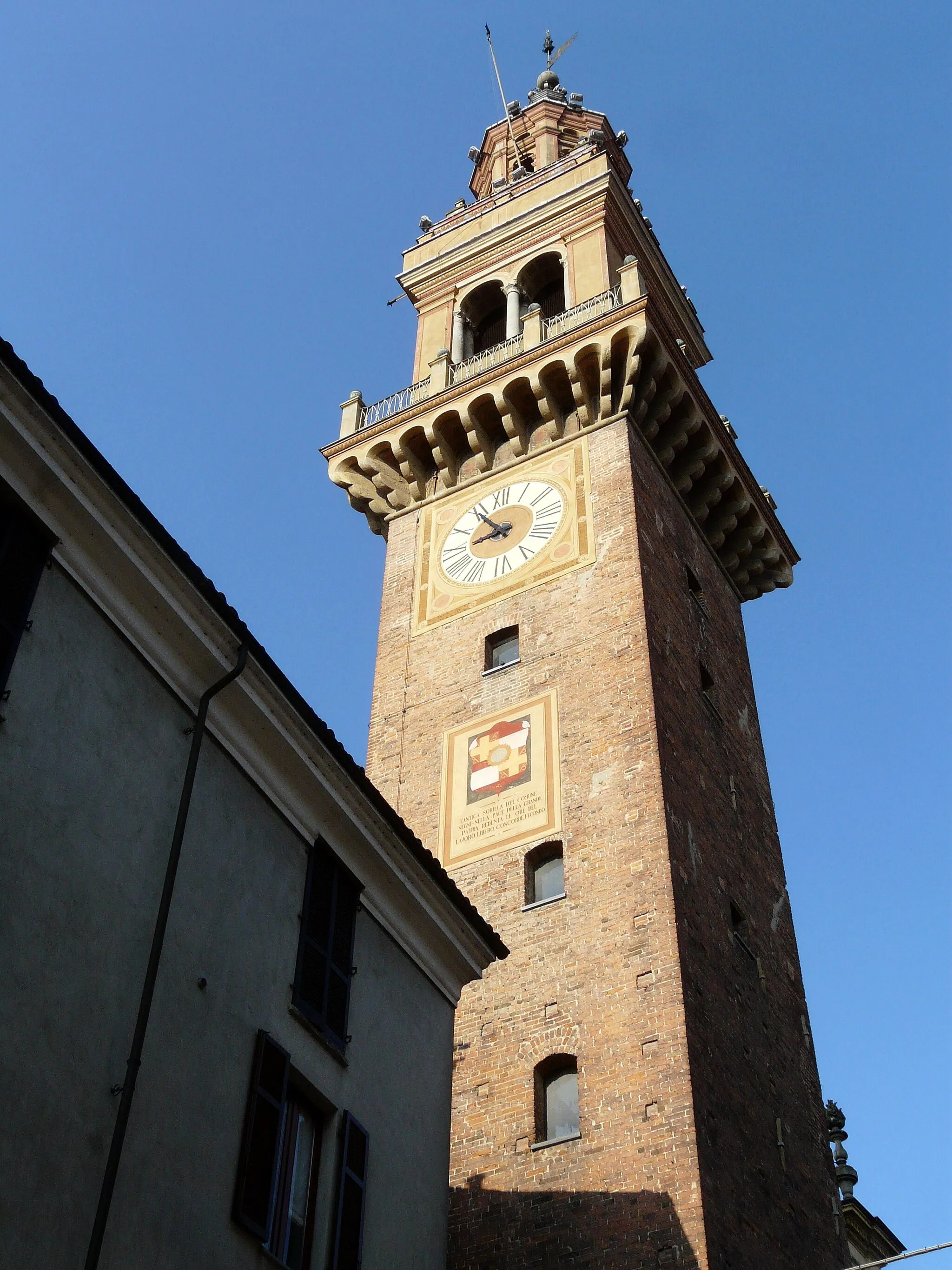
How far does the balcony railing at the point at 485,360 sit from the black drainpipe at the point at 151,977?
59.0ft

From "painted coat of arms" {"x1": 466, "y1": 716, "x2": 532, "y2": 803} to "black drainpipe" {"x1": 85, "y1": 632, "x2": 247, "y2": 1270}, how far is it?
10.8 metres

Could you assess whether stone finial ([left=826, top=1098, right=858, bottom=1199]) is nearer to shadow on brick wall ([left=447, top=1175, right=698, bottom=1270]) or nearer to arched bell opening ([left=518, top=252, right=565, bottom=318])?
shadow on brick wall ([left=447, top=1175, right=698, bottom=1270])

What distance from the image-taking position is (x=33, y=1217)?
7.94m

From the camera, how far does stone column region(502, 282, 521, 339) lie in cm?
3038

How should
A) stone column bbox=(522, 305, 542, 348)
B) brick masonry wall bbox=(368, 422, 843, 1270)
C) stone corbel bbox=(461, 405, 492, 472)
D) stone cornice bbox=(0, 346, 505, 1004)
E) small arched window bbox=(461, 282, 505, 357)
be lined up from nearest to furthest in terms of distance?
stone cornice bbox=(0, 346, 505, 1004) → brick masonry wall bbox=(368, 422, 843, 1270) → stone corbel bbox=(461, 405, 492, 472) → stone column bbox=(522, 305, 542, 348) → small arched window bbox=(461, 282, 505, 357)

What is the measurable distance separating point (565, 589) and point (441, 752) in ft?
10.9

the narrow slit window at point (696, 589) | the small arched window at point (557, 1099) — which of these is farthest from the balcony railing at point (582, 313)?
the small arched window at point (557, 1099)

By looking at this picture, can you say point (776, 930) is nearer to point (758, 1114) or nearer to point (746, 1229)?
point (758, 1114)

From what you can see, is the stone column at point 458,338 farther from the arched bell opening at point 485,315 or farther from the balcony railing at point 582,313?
the balcony railing at point 582,313

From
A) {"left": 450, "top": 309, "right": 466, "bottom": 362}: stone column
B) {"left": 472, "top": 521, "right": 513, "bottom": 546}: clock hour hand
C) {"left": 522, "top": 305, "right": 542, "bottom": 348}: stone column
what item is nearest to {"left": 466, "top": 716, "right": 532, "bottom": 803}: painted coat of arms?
{"left": 472, "top": 521, "right": 513, "bottom": 546}: clock hour hand

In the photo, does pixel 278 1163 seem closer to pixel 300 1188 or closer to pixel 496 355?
pixel 300 1188

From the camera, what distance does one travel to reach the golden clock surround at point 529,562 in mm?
24531

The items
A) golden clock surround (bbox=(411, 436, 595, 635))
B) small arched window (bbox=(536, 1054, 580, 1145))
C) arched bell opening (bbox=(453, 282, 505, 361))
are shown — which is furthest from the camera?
arched bell opening (bbox=(453, 282, 505, 361))

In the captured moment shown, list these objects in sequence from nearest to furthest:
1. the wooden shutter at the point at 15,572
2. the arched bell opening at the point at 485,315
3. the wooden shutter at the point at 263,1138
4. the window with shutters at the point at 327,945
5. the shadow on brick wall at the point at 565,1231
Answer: the wooden shutter at the point at 15,572
the wooden shutter at the point at 263,1138
the window with shutters at the point at 327,945
the shadow on brick wall at the point at 565,1231
the arched bell opening at the point at 485,315
